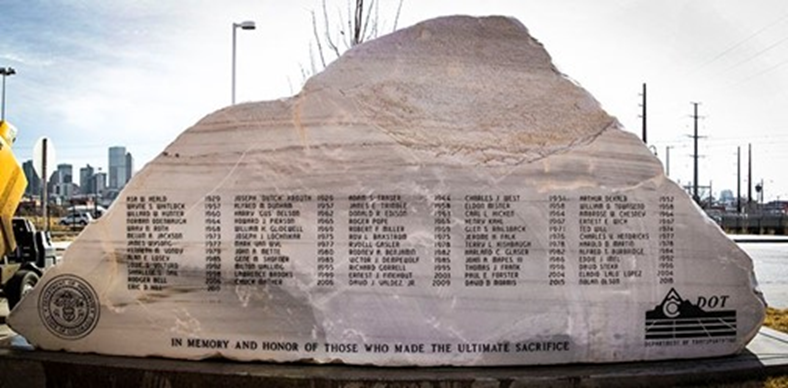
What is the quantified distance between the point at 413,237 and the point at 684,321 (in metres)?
2.26

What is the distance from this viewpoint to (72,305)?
5793 mm

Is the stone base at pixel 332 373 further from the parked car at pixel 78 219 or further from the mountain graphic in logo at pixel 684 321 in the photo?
the parked car at pixel 78 219

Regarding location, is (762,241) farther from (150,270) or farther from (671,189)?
(150,270)

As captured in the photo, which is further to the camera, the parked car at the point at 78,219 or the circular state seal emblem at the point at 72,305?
the parked car at the point at 78,219

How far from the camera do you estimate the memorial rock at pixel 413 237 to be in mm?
5516

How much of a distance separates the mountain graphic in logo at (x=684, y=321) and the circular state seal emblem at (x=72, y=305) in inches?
173

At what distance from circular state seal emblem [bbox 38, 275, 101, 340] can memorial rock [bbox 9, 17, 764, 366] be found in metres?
0.02

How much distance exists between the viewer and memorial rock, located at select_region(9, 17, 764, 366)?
552cm

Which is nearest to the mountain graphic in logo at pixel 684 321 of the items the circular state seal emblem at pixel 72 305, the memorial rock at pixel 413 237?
the memorial rock at pixel 413 237

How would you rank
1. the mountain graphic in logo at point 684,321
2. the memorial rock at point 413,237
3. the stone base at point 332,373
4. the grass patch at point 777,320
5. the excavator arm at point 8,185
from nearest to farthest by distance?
the stone base at point 332,373, the memorial rock at point 413,237, the mountain graphic in logo at point 684,321, the grass patch at point 777,320, the excavator arm at point 8,185

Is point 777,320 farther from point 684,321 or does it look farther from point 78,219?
point 78,219

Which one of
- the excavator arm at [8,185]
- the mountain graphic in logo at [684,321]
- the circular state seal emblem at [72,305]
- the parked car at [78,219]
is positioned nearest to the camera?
the mountain graphic in logo at [684,321]

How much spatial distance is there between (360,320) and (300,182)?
1155 mm

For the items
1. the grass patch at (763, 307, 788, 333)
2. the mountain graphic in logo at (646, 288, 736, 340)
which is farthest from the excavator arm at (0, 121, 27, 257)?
the grass patch at (763, 307, 788, 333)
